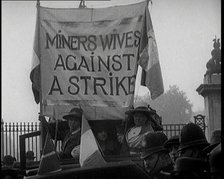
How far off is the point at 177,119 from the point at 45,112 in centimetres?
7343

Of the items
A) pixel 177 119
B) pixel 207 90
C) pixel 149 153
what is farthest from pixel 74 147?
pixel 177 119

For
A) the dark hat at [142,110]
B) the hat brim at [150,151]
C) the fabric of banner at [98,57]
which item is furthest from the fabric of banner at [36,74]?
the hat brim at [150,151]

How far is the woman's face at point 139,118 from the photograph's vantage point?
25.0 feet

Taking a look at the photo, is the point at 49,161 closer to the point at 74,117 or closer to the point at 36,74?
the point at 74,117

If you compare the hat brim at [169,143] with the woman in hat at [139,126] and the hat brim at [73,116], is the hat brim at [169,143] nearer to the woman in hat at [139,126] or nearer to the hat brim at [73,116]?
the woman in hat at [139,126]

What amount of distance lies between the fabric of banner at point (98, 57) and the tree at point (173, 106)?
66121 mm

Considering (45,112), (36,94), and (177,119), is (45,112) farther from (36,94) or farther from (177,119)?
(177,119)

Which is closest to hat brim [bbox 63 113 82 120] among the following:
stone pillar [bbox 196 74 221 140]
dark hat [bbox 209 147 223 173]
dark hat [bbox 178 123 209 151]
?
dark hat [bbox 178 123 209 151]

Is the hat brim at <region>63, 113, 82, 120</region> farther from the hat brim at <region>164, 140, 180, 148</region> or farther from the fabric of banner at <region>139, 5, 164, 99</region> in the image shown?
the hat brim at <region>164, 140, 180, 148</region>

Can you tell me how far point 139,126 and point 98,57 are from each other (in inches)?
43.2

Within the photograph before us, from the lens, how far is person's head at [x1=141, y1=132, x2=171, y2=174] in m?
5.95

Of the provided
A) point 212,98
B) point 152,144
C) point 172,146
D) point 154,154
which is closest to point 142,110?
point 172,146

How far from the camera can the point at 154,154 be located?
604 cm

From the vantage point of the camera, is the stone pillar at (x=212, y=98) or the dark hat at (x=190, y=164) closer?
the dark hat at (x=190, y=164)
